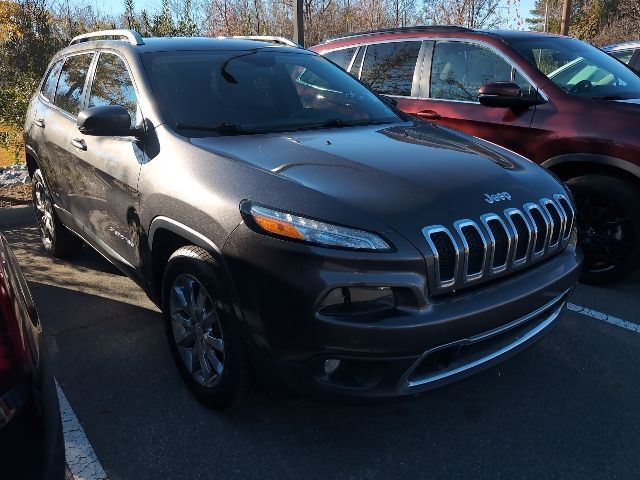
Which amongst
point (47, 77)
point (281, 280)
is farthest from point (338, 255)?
point (47, 77)

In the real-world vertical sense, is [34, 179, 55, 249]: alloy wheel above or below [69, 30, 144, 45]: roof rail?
below

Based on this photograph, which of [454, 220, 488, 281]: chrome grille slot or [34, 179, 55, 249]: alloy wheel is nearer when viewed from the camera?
[454, 220, 488, 281]: chrome grille slot

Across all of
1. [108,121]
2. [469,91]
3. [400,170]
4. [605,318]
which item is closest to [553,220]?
[400,170]

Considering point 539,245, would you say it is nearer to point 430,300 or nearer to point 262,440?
point 430,300

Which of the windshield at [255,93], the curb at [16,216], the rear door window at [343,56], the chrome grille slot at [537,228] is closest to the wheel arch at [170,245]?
the windshield at [255,93]

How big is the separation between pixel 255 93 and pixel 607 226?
8.57 ft

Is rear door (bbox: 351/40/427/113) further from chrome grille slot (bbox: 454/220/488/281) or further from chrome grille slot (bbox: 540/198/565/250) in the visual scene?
chrome grille slot (bbox: 454/220/488/281)

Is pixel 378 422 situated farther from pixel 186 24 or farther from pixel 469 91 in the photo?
pixel 186 24

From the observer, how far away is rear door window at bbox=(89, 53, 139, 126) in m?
3.17

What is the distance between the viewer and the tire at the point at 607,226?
394cm

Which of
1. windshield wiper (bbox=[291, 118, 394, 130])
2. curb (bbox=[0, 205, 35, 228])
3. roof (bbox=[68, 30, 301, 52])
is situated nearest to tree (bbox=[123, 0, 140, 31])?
curb (bbox=[0, 205, 35, 228])

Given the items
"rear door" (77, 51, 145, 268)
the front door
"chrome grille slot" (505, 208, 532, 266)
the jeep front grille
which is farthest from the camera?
the front door

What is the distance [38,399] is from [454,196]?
1647 mm

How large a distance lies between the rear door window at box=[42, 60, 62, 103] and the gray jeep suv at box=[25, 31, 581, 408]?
108 centimetres
